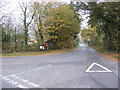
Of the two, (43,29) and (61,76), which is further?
(43,29)

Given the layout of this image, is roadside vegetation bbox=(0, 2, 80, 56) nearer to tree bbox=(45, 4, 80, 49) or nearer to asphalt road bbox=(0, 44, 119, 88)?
tree bbox=(45, 4, 80, 49)

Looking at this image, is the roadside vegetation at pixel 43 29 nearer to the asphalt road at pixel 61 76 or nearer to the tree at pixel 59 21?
the tree at pixel 59 21

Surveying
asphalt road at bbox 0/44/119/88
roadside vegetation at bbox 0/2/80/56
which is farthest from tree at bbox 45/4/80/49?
asphalt road at bbox 0/44/119/88

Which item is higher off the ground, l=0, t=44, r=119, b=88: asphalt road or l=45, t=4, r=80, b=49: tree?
l=45, t=4, r=80, b=49: tree

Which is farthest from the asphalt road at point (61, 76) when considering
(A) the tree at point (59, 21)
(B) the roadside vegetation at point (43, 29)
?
(A) the tree at point (59, 21)

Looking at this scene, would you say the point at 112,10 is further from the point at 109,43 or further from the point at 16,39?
the point at 16,39

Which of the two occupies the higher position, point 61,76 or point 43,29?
point 43,29

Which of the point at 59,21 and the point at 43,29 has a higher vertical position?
the point at 59,21

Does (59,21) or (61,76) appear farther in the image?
(59,21)

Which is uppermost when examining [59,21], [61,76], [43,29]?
[59,21]

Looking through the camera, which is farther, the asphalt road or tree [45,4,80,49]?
tree [45,4,80,49]

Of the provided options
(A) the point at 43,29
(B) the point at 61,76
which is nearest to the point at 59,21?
(A) the point at 43,29

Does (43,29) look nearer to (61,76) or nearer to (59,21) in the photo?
(59,21)

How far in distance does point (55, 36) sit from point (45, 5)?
597cm
